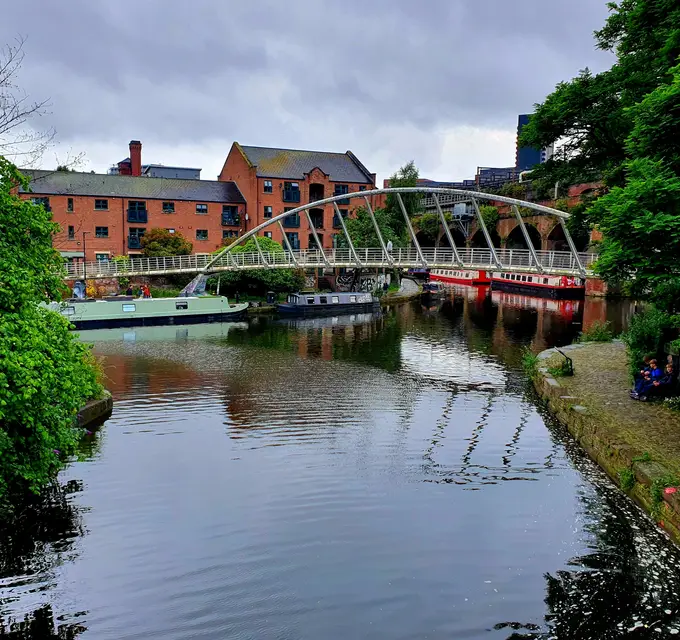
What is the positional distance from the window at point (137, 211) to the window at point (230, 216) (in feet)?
23.8

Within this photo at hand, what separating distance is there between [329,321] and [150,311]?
12.0m

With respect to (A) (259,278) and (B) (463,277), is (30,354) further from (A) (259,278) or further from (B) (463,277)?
(B) (463,277)

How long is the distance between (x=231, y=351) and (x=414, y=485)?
1889cm

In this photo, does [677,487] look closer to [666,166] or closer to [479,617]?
A: [479,617]

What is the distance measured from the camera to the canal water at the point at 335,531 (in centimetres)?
827

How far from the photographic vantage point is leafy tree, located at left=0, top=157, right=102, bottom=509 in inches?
333

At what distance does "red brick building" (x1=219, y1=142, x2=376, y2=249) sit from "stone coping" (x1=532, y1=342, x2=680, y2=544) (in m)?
39.9

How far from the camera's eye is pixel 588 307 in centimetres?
4900

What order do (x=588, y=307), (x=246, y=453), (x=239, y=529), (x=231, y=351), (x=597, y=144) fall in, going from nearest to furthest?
(x=239, y=529) → (x=246, y=453) → (x=597, y=144) → (x=231, y=351) → (x=588, y=307)

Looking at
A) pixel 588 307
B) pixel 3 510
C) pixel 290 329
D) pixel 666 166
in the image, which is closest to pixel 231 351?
pixel 290 329

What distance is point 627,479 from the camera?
38.2 ft

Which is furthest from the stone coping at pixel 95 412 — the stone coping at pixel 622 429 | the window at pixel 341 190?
the window at pixel 341 190

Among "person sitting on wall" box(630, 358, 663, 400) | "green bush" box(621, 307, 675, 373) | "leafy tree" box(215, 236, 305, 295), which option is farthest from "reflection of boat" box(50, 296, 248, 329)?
"person sitting on wall" box(630, 358, 663, 400)

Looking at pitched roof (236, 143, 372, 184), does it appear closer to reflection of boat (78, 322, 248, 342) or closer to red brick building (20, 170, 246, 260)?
red brick building (20, 170, 246, 260)
